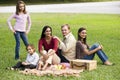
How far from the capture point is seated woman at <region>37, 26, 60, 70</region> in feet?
34.7

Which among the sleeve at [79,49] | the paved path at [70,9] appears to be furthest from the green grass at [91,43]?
the paved path at [70,9]

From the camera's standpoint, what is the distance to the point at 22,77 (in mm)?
9727

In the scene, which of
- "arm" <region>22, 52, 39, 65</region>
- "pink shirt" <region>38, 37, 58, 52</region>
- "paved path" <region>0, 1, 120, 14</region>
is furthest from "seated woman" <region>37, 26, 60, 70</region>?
"paved path" <region>0, 1, 120, 14</region>

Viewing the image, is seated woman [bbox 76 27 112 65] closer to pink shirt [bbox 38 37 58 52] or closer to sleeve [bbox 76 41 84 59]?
sleeve [bbox 76 41 84 59]

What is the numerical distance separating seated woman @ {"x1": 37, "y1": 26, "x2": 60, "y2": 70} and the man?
23cm

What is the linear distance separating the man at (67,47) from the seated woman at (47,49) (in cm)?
23

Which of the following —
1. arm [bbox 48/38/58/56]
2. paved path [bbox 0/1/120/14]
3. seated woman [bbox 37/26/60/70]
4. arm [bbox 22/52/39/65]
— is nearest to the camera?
seated woman [bbox 37/26/60/70]

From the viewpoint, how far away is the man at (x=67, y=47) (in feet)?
35.9

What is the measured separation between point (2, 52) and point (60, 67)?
3.71 meters

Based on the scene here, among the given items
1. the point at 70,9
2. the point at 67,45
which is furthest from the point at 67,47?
the point at 70,9

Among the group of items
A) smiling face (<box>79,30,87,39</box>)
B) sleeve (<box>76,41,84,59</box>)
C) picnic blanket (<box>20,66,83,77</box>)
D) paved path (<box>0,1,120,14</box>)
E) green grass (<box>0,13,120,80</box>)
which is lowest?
paved path (<box>0,1,120,14</box>)

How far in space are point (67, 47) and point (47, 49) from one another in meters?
0.50

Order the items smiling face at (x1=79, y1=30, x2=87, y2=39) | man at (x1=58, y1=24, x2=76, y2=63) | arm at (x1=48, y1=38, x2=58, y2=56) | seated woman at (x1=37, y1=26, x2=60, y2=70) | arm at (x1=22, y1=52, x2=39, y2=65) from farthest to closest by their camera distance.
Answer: smiling face at (x1=79, y1=30, x2=87, y2=39) → man at (x1=58, y1=24, x2=76, y2=63) → arm at (x1=22, y1=52, x2=39, y2=65) → arm at (x1=48, y1=38, x2=58, y2=56) → seated woman at (x1=37, y1=26, x2=60, y2=70)

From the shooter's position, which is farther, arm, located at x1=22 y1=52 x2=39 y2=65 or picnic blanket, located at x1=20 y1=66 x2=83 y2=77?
arm, located at x1=22 y1=52 x2=39 y2=65
